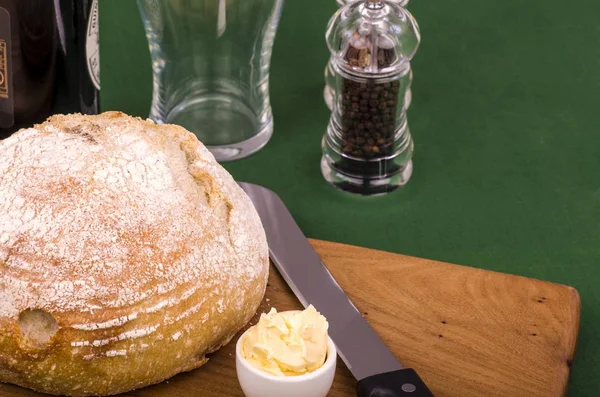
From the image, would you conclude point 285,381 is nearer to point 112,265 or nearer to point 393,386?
point 393,386

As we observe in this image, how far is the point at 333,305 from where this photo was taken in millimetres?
1724

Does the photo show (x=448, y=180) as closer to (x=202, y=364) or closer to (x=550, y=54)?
(x=550, y=54)

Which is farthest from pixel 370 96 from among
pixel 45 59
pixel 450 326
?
pixel 45 59

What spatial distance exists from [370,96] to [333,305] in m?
0.41

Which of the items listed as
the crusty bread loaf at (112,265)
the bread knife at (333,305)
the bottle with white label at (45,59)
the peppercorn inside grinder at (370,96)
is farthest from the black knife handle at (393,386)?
the bottle with white label at (45,59)

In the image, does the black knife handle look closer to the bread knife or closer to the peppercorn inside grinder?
the bread knife

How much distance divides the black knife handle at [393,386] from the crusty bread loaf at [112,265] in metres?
0.21

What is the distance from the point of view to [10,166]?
1600 millimetres

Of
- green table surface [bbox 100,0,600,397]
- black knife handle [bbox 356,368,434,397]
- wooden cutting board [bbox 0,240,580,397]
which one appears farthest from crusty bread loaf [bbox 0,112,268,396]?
green table surface [bbox 100,0,600,397]

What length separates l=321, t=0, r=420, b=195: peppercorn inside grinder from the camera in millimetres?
1926

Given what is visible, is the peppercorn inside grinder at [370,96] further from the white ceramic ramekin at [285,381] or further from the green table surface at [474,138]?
the white ceramic ramekin at [285,381]

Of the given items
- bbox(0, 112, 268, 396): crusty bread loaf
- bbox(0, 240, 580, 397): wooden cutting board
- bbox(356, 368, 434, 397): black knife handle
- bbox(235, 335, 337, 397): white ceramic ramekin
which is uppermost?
bbox(0, 112, 268, 396): crusty bread loaf

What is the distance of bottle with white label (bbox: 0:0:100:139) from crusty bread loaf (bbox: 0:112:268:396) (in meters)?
0.30

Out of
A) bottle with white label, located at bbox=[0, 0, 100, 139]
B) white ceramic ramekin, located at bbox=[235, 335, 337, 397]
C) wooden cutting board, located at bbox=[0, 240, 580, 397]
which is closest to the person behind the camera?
white ceramic ramekin, located at bbox=[235, 335, 337, 397]
